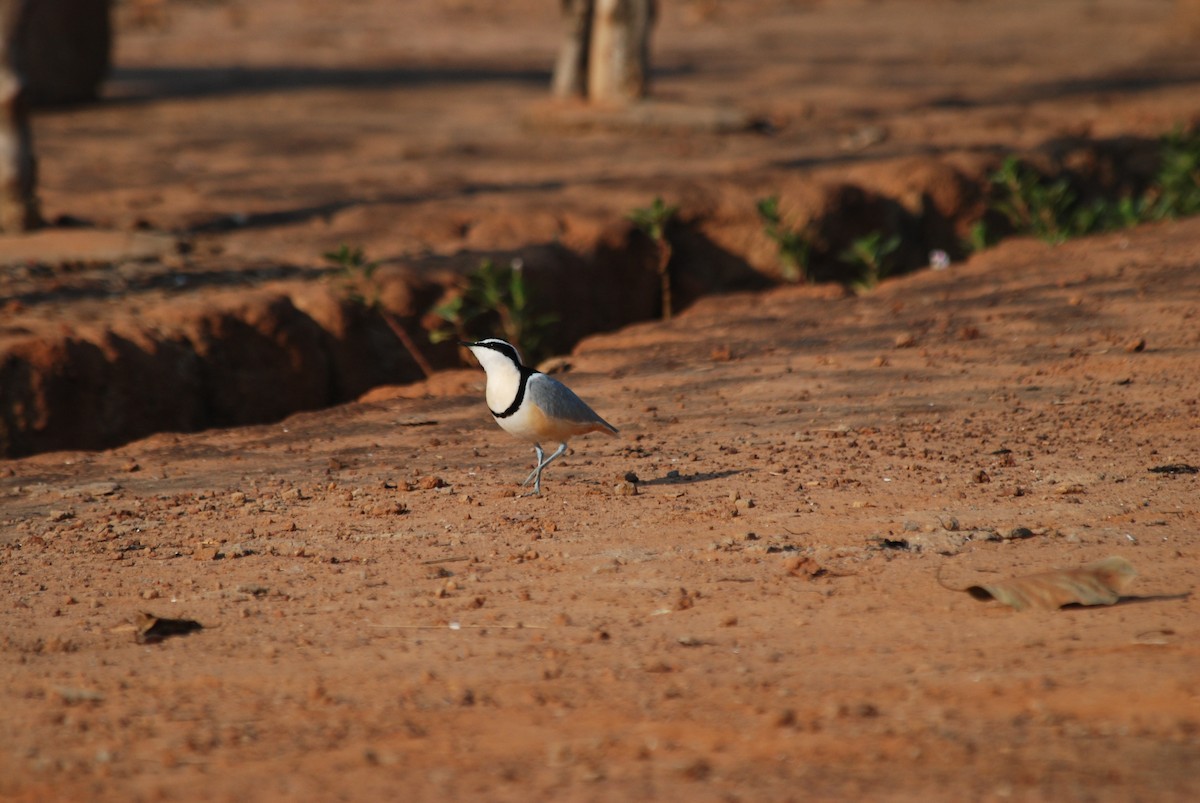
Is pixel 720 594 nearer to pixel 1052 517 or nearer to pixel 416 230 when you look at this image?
pixel 1052 517

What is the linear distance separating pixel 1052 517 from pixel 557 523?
1.81 metres

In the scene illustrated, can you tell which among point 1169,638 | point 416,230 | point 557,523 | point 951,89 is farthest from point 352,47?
point 1169,638

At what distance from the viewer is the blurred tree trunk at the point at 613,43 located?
14.3 meters

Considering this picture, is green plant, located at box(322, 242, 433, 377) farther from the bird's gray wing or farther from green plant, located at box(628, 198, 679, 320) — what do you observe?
the bird's gray wing

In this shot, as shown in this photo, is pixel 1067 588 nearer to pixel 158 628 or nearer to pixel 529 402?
pixel 529 402

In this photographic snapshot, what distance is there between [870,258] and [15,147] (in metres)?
6.18

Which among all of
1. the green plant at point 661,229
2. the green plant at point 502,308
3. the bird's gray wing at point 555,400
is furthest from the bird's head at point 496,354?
the green plant at point 661,229

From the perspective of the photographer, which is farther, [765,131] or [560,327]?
[765,131]

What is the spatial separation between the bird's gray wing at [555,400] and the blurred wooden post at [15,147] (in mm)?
6225

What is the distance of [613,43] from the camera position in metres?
14.3

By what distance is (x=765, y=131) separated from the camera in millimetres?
14094

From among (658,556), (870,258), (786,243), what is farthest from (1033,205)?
(658,556)

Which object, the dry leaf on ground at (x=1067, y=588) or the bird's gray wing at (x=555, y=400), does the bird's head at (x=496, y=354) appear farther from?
the dry leaf on ground at (x=1067, y=588)

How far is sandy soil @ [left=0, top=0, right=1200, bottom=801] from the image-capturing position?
334 centimetres
